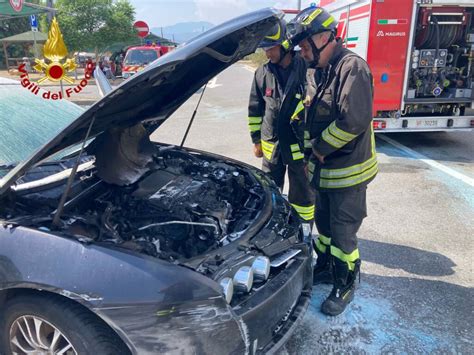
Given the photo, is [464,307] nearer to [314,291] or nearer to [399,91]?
[314,291]

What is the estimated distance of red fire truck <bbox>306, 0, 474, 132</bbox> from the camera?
673 centimetres

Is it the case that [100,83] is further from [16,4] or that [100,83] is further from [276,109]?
[16,4]

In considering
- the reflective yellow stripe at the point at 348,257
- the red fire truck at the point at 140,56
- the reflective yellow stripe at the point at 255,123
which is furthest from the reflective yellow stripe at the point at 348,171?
the red fire truck at the point at 140,56

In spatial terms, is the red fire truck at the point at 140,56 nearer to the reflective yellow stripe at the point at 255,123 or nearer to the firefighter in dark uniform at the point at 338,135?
the reflective yellow stripe at the point at 255,123

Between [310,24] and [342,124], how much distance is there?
67 centimetres

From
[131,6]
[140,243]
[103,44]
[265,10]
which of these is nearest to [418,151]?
[265,10]

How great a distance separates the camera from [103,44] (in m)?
31.1

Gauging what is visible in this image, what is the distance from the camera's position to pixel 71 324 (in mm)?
1852

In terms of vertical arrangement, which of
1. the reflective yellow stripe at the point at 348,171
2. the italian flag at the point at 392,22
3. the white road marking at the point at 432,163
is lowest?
the white road marking at the point at 432,163

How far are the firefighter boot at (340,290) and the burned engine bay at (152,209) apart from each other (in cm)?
75

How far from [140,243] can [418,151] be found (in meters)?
6.18

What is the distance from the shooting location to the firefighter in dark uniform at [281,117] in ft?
11.5

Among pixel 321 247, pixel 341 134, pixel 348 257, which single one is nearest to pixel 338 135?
pixel 341 134

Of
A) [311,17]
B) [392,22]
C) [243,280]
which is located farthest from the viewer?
[392,22]
